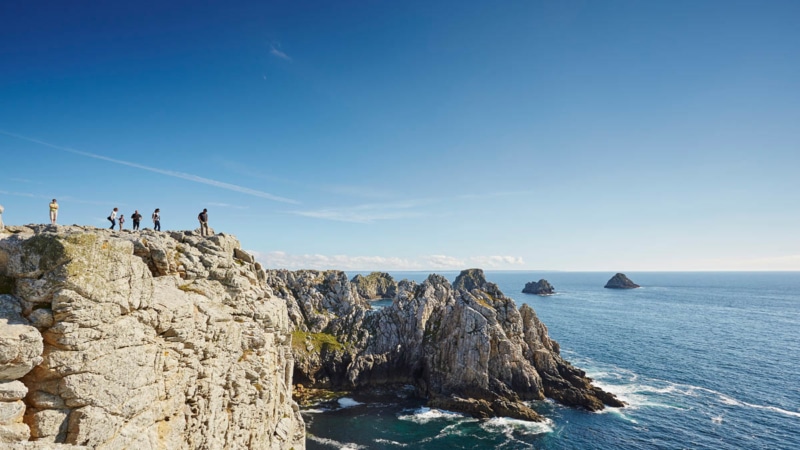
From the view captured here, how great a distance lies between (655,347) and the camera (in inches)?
4365

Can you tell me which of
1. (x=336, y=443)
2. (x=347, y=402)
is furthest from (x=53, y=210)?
(x=347, y=402)

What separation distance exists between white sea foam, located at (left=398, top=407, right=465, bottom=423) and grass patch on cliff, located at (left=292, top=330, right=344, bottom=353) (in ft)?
85.3

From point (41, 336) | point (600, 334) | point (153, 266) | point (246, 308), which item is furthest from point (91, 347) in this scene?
point (600, 334)

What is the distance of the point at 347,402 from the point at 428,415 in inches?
666

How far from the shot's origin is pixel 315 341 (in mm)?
90312

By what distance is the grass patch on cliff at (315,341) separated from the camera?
86.4m

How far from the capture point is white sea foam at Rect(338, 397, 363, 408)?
2906 inches

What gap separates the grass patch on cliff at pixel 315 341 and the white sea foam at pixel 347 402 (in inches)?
551

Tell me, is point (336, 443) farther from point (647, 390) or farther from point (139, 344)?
point (647, 390)

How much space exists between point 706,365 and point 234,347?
11503cm

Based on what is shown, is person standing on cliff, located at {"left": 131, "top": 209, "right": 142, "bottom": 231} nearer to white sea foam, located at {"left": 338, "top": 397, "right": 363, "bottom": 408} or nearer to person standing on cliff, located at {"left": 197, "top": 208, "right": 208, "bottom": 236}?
person standing on cliff, located at {"left": 197, "top": 208, "right": 208, "bottom": 236}

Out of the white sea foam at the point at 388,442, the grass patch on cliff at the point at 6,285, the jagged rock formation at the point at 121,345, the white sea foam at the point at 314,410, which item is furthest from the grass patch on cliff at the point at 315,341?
the grass patch on cliff at the point at 6,285

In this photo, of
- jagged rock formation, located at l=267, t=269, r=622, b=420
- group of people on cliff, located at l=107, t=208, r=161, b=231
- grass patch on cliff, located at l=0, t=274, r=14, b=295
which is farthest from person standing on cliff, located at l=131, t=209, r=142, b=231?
jagged rock formation, located at l=267, t=269, r=622, b=420

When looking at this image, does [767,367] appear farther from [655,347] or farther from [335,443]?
[335,443]
